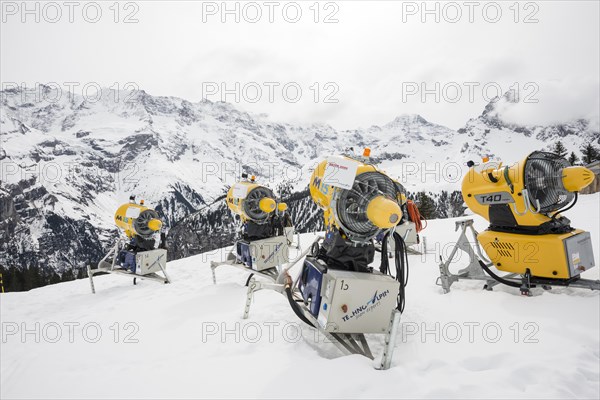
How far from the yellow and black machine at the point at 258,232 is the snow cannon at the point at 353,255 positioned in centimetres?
468

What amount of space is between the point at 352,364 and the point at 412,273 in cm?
507

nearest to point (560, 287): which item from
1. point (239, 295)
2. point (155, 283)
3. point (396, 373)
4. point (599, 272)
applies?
point (599, 272)

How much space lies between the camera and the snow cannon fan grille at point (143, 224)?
11.9 meters

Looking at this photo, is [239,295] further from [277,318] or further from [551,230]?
[551,230]

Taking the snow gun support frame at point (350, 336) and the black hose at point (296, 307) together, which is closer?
the snow gun support frame at point (350, 336)

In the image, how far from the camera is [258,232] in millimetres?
9852

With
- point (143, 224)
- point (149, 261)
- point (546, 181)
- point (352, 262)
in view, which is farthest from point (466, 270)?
point (143, 224)

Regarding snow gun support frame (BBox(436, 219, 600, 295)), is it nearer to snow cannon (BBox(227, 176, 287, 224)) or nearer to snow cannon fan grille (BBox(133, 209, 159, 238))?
snow cannon (BBox(227, 176, 287, 224))

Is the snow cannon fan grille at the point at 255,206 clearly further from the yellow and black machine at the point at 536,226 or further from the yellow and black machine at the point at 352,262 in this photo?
the yellow and black machine at the point at 536,226

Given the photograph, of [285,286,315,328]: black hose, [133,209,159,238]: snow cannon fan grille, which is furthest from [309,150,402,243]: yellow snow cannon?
[133,209,159,238]: snow cannon fan grille

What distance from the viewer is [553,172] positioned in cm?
535

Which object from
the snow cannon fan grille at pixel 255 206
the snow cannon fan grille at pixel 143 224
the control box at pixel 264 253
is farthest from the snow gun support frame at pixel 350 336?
the snow cannon fan grille at pixel 143 224

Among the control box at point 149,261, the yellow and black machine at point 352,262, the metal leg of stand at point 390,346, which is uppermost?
the yellow and black machine at point 352,262

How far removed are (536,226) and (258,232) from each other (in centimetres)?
680
